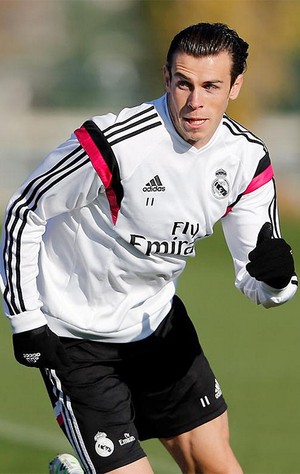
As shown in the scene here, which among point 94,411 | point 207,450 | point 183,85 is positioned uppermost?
point 183,85

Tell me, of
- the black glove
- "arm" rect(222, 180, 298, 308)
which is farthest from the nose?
the black glove

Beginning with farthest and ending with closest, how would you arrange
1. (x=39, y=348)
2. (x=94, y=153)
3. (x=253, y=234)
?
(x=253, y=234) → (x=39, y=348) → (x=94, y=153)

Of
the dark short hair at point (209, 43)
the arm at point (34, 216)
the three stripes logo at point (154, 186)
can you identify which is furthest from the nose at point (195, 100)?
the arm at point (34, 216)

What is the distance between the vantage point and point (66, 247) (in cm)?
501

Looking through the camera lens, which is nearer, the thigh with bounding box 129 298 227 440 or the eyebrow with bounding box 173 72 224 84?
the eyebrow with bounding box 173 72 224 84

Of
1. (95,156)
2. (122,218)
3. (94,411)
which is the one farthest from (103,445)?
(95,156)

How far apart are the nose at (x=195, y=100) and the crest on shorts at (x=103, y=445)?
138 cm

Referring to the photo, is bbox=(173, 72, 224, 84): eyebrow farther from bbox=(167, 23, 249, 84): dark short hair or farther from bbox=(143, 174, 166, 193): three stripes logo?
bbox=(143, 174, 166, 193): three stripes logo

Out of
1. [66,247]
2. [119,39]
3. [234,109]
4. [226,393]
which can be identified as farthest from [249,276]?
[119,39]

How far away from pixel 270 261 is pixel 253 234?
40cm

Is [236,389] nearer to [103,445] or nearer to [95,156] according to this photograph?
[103,445]

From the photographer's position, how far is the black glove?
4.77 m

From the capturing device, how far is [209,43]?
4.71 metres

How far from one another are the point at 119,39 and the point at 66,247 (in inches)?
516
